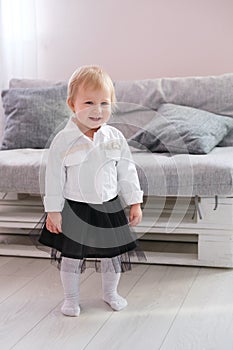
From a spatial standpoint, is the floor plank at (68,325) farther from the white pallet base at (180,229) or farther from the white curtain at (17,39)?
the white curtain at (17,39)

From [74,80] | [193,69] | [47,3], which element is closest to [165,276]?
[74,80]

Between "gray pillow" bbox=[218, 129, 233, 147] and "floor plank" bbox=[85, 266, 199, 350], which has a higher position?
"gray pillow" bbox=[218, 129, 233, 147]

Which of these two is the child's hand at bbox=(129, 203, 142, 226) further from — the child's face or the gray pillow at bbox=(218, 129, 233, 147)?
the gray pillow at bbox=(218, 129, 233, 147)

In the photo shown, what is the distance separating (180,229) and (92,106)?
775 mm

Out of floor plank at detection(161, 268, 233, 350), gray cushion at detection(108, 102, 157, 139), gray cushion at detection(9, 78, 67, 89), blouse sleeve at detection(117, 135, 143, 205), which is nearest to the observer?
floor plank at detection(161, 268, 233, 350)

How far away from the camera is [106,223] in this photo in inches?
77.6

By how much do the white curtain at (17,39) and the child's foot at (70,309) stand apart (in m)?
1.80

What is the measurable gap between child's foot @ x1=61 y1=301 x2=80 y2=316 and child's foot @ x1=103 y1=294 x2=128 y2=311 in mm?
122

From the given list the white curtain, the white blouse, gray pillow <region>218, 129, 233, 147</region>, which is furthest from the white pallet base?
the white curtain

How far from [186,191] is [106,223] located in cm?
50

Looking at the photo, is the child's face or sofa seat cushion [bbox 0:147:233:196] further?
sofa seat cushion [bbox 0:147:233:196]

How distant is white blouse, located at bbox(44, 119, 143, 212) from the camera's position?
6.36 feet

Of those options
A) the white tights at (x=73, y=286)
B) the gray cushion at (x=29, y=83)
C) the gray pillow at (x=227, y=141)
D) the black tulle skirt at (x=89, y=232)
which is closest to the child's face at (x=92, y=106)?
the black tulle skirt at (x=89, y=232)

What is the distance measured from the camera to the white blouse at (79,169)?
76.3 inches
